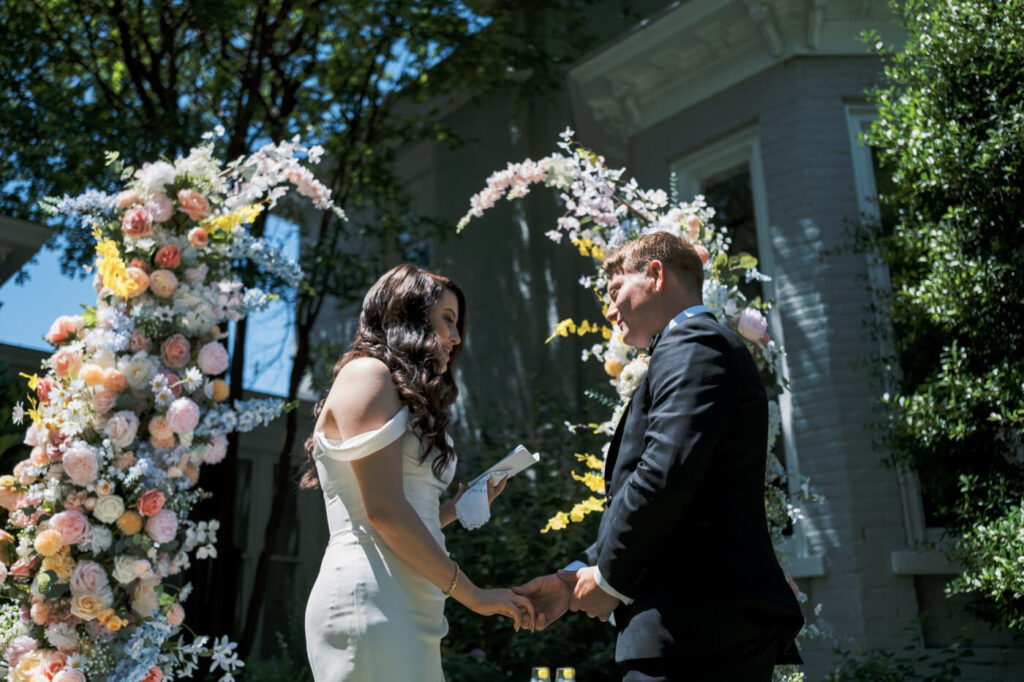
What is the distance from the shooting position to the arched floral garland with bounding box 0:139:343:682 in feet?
12.0

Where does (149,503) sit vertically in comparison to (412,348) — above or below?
below

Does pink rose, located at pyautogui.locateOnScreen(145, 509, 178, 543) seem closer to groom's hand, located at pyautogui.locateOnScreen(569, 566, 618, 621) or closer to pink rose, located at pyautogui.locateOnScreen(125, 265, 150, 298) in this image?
pink rose, located at pyautogui.locateOnScreen(125, 265, 150, 298)

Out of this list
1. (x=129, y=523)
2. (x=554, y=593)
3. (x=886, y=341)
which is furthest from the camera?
(x=886, y=341)

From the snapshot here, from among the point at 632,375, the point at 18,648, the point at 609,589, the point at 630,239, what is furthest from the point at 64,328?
the point at 609,589

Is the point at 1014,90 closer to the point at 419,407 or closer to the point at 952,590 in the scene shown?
the point at 952,590

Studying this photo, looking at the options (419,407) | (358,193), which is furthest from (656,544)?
(358,193)

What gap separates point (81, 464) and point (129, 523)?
0.30 metres

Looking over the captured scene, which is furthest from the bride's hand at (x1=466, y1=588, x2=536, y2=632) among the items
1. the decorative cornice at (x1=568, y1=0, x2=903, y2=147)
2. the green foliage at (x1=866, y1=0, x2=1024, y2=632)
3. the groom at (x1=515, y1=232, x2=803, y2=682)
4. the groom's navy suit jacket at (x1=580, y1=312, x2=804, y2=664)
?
the decorative cornice at (x1=568, y1=0, x2=903, y2=147)

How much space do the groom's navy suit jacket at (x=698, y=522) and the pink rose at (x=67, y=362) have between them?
254 centimetres

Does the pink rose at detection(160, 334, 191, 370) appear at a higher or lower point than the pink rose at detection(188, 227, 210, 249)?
lower

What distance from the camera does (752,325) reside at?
14.6 feet

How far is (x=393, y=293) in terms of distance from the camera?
9.32 feet

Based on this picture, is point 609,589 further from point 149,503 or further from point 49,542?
point 49,542

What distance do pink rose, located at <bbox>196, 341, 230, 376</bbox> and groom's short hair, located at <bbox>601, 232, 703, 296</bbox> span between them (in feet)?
6.67
